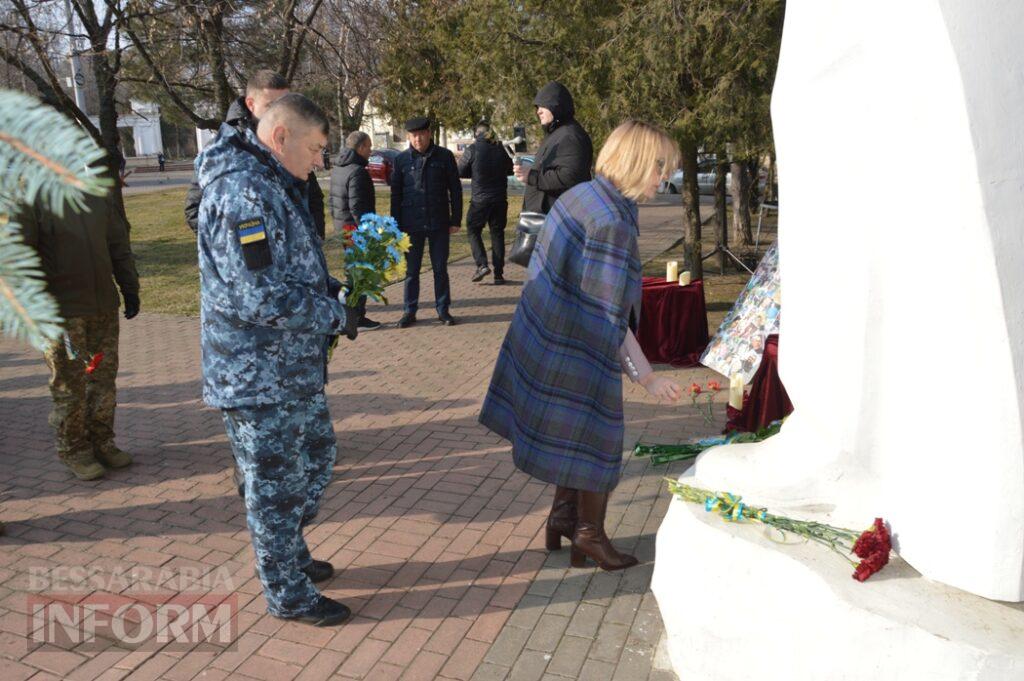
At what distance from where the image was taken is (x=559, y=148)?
6535 millimetres

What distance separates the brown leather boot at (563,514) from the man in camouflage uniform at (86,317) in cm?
251

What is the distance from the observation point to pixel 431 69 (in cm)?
1655

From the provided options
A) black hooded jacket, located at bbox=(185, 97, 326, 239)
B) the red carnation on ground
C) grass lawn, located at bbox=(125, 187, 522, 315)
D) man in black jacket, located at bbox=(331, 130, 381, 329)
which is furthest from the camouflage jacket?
grass lawn, located at bbox=(125, 187, 522, 315)

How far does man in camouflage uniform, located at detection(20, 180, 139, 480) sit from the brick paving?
210 millimetres

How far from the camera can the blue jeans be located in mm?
7996

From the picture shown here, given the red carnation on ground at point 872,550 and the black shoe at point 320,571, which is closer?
the red carnation on ground at point 872,550

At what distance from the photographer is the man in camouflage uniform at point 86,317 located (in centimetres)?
425

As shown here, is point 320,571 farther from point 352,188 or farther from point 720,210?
point 720,210

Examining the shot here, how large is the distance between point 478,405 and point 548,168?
2.02m

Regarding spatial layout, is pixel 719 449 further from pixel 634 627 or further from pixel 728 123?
pixel 728 123

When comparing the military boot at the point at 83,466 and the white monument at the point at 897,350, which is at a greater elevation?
the white monument at the point at 897,350

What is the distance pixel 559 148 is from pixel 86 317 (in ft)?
11.9

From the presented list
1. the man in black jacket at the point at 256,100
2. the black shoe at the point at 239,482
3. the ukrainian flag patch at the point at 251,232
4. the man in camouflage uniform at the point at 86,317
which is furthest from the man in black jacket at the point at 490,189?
the ukrainian flag patch at the point at 251,232

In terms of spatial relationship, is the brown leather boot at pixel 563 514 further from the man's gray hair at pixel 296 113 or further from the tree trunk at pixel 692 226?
the tree trunk at pixel 692 226
